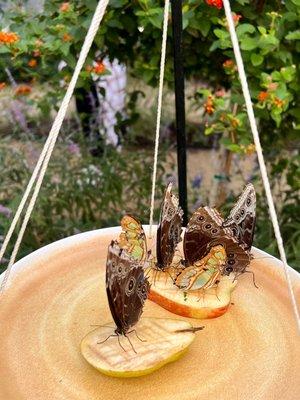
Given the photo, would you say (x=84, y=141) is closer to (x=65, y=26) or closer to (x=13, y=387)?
(x=65, y=26)

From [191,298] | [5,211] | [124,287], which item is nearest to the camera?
[124,287]

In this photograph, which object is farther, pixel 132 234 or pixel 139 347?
pixel 132 234

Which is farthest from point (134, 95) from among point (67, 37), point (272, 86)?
point (272, 86)

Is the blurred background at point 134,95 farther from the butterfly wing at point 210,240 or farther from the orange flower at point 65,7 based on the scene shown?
the butterfly wing at point 210,240

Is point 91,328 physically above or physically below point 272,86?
below

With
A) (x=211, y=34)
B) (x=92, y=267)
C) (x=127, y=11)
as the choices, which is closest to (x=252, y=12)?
(x=211, y=34)

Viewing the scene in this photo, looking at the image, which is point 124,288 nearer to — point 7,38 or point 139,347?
point 139,347
